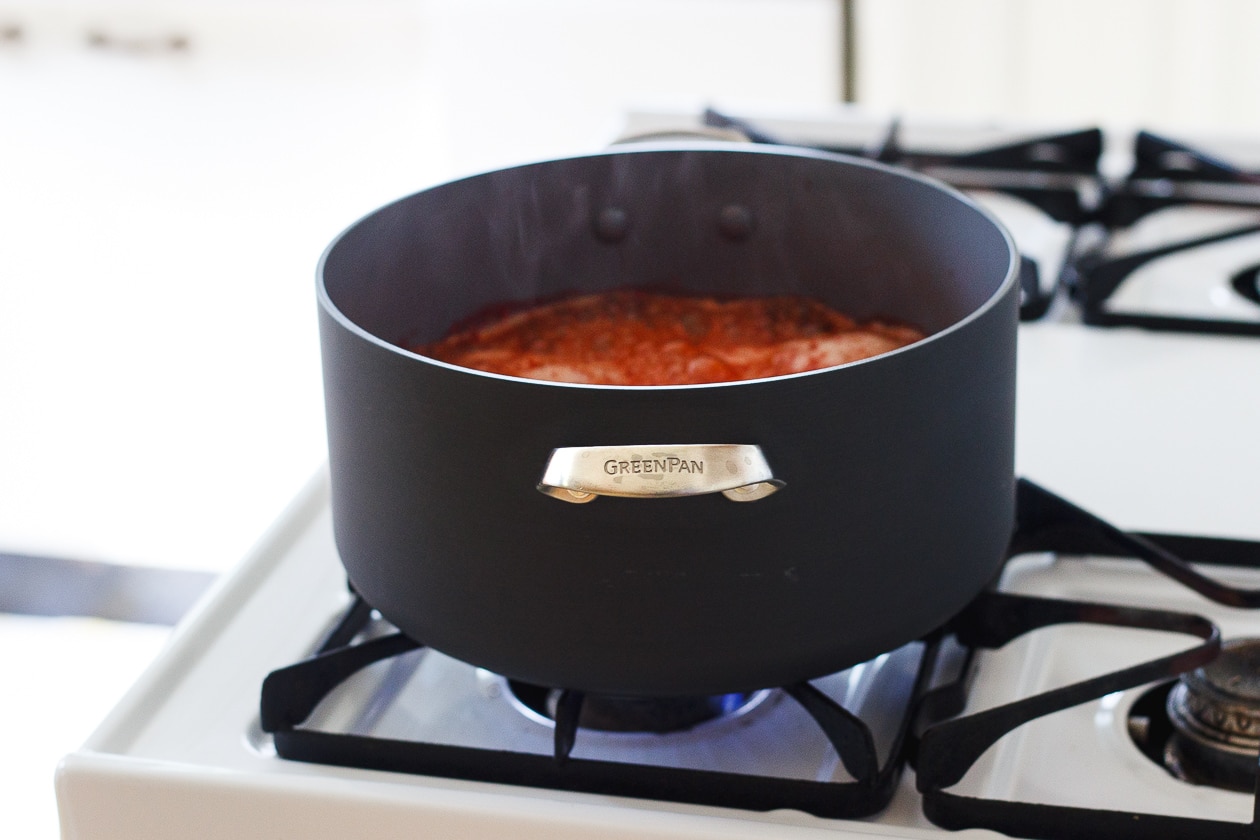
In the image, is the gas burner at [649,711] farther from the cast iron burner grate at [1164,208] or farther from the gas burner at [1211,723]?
the cast iron burner grate at [1164,208]

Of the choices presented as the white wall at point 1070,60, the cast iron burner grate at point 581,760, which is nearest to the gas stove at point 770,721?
the cast iron burner grate at point 581,760

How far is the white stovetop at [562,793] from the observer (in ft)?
1.71

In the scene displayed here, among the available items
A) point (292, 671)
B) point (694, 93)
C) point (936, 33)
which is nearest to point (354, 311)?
point (292, 671)

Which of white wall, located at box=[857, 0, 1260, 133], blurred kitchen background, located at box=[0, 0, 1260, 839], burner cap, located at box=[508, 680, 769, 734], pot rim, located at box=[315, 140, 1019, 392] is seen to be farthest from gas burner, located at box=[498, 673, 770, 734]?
white wall, located at box=[857, 0, 1260, 133]

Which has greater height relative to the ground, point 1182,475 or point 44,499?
point 1182,475

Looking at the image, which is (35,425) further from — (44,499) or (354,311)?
(354,311)

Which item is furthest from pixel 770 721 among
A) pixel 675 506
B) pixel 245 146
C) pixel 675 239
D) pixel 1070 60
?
pixel 245 146

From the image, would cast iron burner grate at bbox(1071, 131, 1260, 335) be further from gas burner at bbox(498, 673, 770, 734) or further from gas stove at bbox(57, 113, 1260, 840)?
gas burner at bbox(498, 673, 770, 734)

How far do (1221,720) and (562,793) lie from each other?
26cm

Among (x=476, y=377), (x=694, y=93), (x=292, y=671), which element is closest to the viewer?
(x=476, y=377)

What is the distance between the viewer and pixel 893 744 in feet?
1.76

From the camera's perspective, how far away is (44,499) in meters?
2.09

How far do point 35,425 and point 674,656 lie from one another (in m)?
1.93

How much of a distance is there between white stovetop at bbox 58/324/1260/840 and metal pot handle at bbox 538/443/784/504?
131 millimetres
